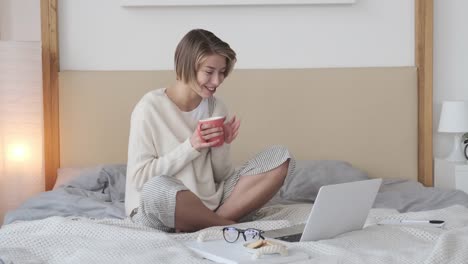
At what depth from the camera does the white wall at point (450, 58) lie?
377 centimetres

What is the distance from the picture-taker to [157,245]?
71.9 inches

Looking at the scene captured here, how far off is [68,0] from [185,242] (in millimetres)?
2148

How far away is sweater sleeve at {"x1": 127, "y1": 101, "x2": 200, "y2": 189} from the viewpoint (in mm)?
2385

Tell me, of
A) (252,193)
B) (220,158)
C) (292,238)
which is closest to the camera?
(292,238)

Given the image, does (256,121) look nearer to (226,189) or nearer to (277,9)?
(277,9)

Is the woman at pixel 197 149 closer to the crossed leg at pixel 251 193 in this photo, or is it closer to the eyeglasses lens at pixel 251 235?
the crossed leg at pixel 251 193

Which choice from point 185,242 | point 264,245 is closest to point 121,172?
point 185,242

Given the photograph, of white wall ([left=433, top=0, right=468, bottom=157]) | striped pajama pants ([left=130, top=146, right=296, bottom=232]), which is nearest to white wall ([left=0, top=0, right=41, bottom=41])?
striped pajama pants ([left=130, top=146, right=296, bottom=232])

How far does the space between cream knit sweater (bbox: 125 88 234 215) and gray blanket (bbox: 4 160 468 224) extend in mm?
247

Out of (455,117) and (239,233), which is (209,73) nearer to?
(239,233)

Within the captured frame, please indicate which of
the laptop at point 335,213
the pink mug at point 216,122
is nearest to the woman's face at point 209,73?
the pink mug at point 216,122

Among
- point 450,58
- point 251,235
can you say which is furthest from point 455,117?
point 251,235

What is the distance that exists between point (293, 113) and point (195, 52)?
1271mm

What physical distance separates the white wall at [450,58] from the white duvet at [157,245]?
1801 millimetres
